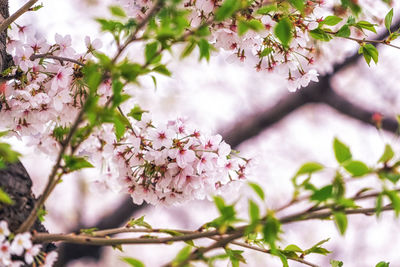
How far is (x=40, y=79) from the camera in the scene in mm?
822

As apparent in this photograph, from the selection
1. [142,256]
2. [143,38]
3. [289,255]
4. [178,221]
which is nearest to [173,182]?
[289,255]

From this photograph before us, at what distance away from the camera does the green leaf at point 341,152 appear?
487mm

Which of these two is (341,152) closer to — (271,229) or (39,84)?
(271,229)

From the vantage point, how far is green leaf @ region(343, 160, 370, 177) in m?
0.47

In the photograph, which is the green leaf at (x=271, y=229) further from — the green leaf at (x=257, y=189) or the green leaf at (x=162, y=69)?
the green leaf at (x=162, y=69)

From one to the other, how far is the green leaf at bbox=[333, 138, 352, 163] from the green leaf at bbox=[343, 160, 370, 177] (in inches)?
0.5

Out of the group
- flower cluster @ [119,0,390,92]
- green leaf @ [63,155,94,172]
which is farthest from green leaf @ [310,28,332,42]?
green leaf @ [63,155,94,172]

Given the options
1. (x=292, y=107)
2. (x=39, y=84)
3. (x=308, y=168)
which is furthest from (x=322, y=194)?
(x=292, y=107)

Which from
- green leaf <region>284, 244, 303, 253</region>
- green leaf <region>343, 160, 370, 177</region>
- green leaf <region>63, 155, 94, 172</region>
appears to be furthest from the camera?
green leaf <region>284, 244, 303, 253</region>

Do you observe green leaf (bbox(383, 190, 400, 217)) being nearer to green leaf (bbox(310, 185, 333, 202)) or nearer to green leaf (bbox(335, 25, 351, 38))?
green leaf (bbox(310, 185, 333, 202))

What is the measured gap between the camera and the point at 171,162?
80 centimetres

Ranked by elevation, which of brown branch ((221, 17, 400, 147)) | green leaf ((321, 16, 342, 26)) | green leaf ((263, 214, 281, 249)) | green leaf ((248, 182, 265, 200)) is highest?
green leaf ((321, 16, 342, 26))

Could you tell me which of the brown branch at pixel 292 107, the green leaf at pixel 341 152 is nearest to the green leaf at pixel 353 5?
the green leaf at pixel 341 152

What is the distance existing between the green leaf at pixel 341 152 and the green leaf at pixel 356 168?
0.04ft
